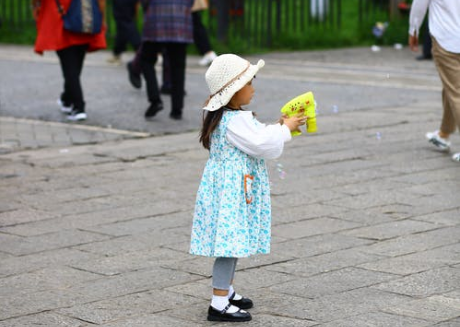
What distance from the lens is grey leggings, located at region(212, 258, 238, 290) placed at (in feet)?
14.5

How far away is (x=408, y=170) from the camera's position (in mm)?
7582

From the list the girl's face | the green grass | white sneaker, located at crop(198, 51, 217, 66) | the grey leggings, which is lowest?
the green grass

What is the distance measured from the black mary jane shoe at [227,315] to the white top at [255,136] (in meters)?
0.67

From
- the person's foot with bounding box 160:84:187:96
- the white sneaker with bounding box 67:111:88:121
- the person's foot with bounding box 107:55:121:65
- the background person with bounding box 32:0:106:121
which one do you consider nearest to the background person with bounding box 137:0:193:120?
the background person with bounding box 32:0:106:121

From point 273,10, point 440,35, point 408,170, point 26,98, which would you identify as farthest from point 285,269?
point 273,10

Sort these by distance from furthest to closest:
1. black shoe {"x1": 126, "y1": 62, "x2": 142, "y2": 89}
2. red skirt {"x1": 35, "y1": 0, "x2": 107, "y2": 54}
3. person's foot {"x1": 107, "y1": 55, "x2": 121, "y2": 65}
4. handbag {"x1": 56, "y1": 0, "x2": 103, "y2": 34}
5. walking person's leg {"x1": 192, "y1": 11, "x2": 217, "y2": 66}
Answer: person's foot {"x1": 107, "y1": 55, "x2": 121, "y2": 65} → walking person's leg {"x1": 192, "y1": 11, "x2": 217, "y2": 66} → black shoe {"x1": 126, "y1": 62, "x2": 142, "y2": 89} → red skirt {"x1": 35, "y1": 0, "x2": 107, "y2": 54} → handbag {"x1": 56, "y1": 0, "x2": 103, "y2": 34}

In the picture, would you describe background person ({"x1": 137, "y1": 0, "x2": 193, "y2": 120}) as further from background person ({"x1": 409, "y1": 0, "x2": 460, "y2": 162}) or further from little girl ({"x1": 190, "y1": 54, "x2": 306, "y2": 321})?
little girl ({"x1": 190, "y1": 54, "x2": 306, "y2": 321})

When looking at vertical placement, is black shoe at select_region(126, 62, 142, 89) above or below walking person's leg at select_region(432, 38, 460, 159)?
below

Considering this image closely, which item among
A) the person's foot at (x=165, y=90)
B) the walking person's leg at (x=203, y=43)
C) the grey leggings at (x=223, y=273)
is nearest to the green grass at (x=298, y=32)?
the walking person's leg at (x=203, y=43)

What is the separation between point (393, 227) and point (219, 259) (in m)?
1.82

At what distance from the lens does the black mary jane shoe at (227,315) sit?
4.35 meters

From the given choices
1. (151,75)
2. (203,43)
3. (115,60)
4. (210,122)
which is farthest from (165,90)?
(210,122)

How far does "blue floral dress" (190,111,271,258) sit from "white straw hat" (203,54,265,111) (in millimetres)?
81

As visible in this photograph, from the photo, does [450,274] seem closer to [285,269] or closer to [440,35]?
[285,269]
